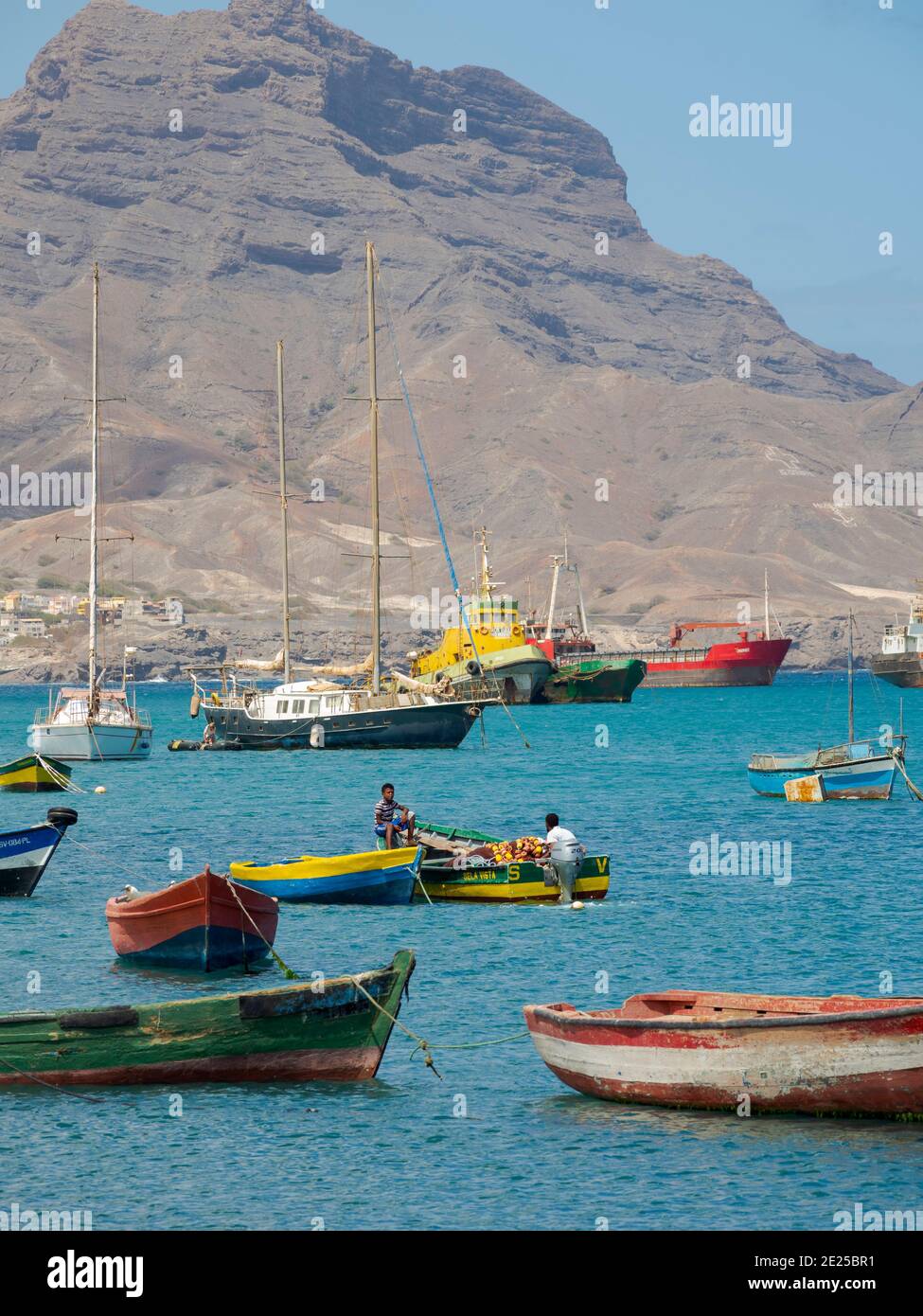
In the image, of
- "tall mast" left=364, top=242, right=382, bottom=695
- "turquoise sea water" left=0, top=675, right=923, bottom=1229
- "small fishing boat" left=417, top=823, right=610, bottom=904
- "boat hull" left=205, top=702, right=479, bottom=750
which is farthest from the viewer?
"boat hull" left=205, top=702, right=479, bottom=750

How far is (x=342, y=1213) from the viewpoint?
19359 mm

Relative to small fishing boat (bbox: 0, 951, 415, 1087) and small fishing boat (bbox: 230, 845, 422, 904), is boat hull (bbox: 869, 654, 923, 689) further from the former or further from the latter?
small fishing boat (bbox: 0, 951, 415, 1087)

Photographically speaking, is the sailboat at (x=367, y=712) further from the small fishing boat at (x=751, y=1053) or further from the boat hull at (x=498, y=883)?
the small fishing boat at (x=751, y=1053)

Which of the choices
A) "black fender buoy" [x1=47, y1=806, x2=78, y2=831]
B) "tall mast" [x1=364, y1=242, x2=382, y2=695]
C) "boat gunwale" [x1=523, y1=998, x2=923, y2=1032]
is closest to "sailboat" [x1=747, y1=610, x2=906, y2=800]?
"tall mast" [x1=364, y1=242, x2=382, y2=695]

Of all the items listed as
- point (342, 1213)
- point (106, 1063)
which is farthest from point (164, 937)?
point (342, 1213)

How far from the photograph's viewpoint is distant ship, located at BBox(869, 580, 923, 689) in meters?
190

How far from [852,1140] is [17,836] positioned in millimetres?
23819

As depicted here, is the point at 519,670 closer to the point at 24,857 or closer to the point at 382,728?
the point at 382,728

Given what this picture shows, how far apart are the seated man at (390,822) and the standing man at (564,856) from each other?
9.36ft

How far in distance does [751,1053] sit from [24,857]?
74.6 feet

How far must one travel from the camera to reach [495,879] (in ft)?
121

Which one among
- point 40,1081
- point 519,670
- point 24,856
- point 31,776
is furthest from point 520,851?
point 519,670

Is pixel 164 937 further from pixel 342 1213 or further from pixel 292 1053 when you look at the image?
pixel 342 1213

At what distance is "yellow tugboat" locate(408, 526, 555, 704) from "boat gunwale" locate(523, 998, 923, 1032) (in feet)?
379
